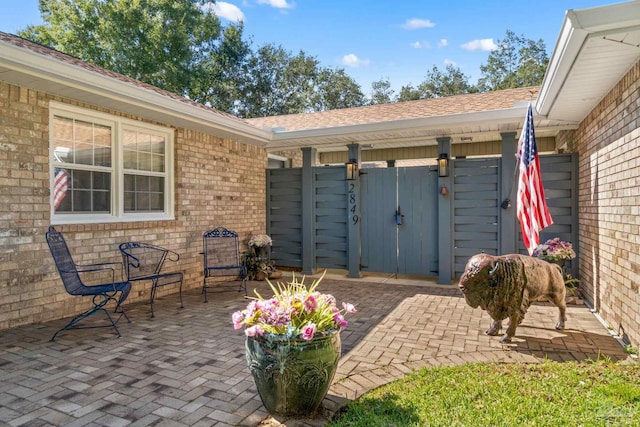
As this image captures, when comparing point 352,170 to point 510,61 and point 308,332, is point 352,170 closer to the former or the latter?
point 308,332

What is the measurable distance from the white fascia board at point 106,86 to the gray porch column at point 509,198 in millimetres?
4288

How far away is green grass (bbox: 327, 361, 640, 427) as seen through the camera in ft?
7.61

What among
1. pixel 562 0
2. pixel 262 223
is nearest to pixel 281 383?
pixel 262 223

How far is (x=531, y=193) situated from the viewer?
15.0ft

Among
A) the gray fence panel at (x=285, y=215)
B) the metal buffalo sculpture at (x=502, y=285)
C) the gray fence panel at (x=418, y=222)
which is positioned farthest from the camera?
the gray fence panel at (x=285, y=215)

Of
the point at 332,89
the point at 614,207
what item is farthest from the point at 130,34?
the point at 614,207

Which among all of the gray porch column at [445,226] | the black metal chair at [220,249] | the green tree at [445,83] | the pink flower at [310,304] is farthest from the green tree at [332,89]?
the pink flower at [310,304]

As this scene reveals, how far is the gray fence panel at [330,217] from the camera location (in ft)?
24.4

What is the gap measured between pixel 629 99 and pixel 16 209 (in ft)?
19.9

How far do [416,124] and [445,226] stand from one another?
176 centimetres

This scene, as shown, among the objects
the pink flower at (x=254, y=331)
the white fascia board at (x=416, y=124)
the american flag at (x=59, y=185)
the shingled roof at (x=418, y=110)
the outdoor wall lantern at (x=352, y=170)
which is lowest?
the pink flower at (x=254, y=331)

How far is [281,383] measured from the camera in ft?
7.45

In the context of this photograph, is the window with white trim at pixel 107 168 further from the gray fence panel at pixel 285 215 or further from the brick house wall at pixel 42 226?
the gray fence panel at pixel 285 215

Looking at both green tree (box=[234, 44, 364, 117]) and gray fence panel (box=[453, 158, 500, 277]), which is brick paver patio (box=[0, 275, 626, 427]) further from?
green tree (box=[234, 44, 364, 117])
